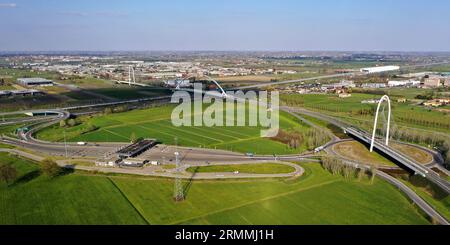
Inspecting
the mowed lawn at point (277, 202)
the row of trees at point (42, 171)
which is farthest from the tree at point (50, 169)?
the mowed lawn at point (277, 202)

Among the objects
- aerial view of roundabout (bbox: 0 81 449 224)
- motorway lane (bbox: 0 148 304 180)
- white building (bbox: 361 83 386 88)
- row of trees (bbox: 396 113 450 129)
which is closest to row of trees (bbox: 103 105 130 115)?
aerial view of roundabout (bbox: 0 81 449 224)

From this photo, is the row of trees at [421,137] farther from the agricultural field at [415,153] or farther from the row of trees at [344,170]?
the row of trees at [344,170]

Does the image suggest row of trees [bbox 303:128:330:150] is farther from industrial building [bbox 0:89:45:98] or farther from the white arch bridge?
industrial building [bbox 0:89:45:98]

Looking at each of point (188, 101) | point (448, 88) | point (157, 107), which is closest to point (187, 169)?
point (157, 107)

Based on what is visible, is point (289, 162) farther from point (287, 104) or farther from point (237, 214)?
point (287, 104)

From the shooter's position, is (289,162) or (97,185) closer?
(97,185)
